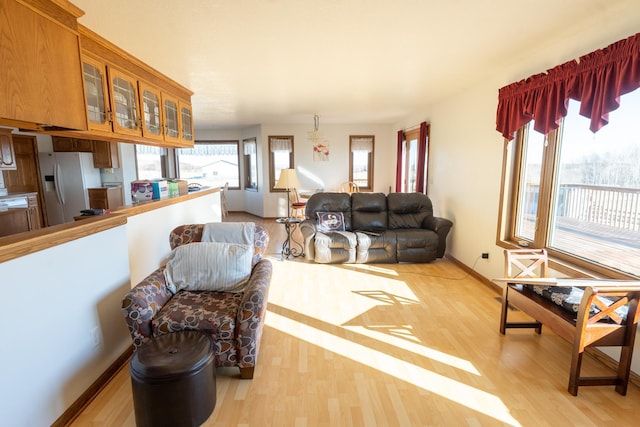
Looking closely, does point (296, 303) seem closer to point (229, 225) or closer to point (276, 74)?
point (229, 225)

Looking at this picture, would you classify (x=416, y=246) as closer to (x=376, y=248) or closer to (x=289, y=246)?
(x=376, y=248)

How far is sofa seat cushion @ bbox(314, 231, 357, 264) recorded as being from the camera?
443 cm

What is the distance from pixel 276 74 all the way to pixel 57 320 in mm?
2985

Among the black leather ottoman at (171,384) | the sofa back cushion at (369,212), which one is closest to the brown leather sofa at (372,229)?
the sofa back cushion at (369,212)

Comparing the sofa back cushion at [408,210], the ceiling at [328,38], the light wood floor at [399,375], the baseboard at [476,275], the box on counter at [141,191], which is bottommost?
the light wood floor at [399,375]

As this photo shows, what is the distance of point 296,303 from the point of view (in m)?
3.23

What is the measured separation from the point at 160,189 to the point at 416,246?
338cm

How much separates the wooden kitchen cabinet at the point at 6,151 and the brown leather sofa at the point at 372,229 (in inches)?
169

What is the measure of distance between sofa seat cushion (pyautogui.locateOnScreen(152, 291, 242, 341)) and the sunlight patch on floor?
0.78 metres

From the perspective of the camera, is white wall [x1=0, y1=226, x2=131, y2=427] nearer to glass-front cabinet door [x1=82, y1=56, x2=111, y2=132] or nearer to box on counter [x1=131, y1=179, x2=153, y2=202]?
glass-front cabinet door [x1=82, y1=56, x2=111, y2=132]

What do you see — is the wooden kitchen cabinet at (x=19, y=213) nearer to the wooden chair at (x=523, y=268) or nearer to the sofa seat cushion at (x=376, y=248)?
the sofa seat cushion at (x=376, y=248)

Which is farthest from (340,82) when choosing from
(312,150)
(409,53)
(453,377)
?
(312,150)

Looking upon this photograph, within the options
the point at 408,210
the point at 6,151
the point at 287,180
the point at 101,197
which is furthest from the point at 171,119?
the point at 408,210

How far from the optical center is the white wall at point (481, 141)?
2.33 m
